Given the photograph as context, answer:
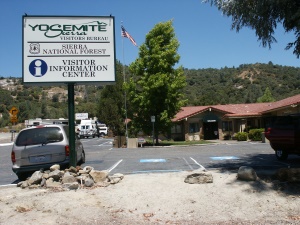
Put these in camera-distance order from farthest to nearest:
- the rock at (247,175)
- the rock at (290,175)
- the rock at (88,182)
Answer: the rock at (88,182)
the rock at (247,175)
the rock at (290,175)

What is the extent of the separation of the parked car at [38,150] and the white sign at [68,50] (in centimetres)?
156

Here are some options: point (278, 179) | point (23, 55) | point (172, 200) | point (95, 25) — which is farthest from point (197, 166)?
point (23, 55)

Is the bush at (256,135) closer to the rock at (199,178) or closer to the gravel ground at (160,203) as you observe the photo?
the gravel ground at (160,203)

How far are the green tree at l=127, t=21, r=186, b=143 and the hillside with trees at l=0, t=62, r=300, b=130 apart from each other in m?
37.4

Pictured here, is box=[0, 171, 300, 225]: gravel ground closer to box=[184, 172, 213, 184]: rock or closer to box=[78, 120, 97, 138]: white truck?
box=[184, 172, 213, 184]: rock

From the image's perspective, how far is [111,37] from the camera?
Answer: 11.5 meters

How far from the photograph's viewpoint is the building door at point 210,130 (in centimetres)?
4400

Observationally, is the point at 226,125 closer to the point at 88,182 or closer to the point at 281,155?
the point at 281,155

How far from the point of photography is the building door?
44.0 metres

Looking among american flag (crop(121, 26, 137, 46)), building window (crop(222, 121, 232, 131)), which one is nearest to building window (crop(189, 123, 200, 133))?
building window (crop(222, 121, 232, 131))

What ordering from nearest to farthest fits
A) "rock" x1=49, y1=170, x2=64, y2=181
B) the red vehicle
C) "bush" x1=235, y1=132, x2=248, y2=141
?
"rock" x1=49, y1=170, x2=64, y2=181
the red vehicle
"bush" x1=235, y1=132, x2=248, y2=141

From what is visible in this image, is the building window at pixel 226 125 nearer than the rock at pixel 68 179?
No

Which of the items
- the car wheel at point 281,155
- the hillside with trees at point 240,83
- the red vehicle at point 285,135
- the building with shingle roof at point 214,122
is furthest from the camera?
the hillside with trees at point 240,83

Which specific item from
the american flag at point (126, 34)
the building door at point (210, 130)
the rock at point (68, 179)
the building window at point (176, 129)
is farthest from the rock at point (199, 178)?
the building door at point (210, 130)
